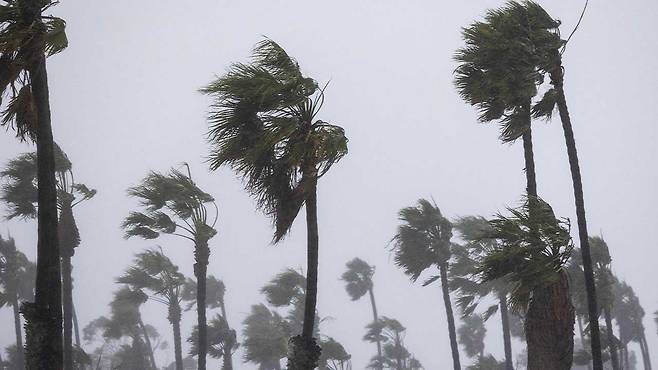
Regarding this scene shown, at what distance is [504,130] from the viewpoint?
51.9 feet

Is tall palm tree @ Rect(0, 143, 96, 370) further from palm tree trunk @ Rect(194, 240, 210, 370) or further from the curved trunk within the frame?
the curved trunk

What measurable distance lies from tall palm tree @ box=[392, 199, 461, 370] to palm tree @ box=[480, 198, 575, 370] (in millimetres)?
19031

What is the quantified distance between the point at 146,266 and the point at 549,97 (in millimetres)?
26574

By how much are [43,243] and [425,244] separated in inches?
916

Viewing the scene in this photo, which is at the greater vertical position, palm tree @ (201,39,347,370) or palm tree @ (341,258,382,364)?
palm tree @ (341,258,382,364)

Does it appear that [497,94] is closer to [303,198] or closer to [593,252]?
[303,198]

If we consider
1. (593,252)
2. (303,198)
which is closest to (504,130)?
(303,198)

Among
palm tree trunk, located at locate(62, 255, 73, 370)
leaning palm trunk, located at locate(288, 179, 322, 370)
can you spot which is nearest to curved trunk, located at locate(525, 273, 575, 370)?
leaning palm trunk, located at locate(288, 179, 322, 370)

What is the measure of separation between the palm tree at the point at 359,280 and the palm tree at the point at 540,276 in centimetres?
4830

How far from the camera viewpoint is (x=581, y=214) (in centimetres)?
1405

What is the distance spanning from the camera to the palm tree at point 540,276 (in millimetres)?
11633

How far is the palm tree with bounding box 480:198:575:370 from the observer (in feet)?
38.2

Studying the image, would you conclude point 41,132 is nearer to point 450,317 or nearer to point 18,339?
point 450,317

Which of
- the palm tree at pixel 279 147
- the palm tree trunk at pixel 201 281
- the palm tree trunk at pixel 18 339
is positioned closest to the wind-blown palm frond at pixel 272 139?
the palm tree at pixel 279 147
